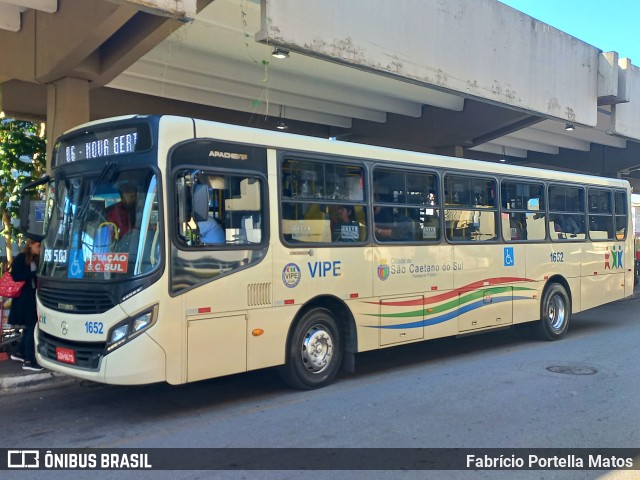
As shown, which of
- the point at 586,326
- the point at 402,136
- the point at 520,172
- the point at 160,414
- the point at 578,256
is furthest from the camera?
the point at 402,136

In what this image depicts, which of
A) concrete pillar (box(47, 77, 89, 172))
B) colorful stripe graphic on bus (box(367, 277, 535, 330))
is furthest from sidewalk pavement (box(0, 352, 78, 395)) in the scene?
colorful stripe graphic on bus (box(367, 277, 535, 330))

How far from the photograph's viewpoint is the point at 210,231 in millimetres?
6473

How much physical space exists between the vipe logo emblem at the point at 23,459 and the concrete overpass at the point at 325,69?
509 cm

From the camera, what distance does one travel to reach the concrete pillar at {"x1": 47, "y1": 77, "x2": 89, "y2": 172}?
977 cm

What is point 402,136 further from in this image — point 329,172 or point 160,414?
point 160,414

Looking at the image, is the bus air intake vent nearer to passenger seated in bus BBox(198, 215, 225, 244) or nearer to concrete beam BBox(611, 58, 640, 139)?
passenger seated in bus BBox(198, 215, 225, 244)

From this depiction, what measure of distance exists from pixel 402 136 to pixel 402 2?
661 cm

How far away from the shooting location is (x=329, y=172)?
7.79m

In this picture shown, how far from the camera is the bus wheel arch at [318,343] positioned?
288 inches

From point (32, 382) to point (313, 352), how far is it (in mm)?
3781

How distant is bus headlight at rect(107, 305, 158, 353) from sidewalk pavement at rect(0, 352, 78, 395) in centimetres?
255

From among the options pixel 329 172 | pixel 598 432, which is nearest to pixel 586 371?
pixel 598 432

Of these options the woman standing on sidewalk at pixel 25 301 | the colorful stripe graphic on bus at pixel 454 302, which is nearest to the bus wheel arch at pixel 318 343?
the colorful stripe graphic on bus at pixel 454 302

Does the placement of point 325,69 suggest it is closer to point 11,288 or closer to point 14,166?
point 14,166
